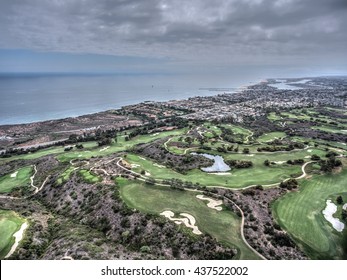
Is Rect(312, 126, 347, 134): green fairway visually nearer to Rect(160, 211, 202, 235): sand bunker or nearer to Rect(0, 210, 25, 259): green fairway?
Rect(160, 211, 202, 235): sand bunker

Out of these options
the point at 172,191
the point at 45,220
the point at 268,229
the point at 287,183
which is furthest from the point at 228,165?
the point at 45,220

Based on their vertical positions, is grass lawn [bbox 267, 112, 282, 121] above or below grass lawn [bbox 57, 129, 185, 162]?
above

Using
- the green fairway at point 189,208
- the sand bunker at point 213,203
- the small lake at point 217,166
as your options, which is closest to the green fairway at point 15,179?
the green fairway at point 189,208

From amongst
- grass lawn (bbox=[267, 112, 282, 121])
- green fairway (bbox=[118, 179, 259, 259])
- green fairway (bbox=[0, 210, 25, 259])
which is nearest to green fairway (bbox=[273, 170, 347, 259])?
green fairway (bbox=[118, 179, 259, 259])

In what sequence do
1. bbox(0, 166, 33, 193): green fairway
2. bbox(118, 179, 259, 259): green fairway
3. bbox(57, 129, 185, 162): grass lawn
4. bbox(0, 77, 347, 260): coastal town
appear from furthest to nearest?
bbox(57, 129, 185, 162): grass lawn, bbox(0, 166, 33, 193): green fairway, bbox(118, 179, 259, 259): green fairway, bbox(0, 77, 347, 260): coastal town

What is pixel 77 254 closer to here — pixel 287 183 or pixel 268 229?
pixel 268 229

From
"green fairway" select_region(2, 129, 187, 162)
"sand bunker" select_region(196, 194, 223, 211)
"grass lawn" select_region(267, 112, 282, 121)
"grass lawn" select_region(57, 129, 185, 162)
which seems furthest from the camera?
"grass lawn" select_region(267, 112, 282, 121)

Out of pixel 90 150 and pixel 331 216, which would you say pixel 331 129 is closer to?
pixel 331 216

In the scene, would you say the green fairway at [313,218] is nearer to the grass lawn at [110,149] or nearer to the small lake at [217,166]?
the small lake at [217,166]
